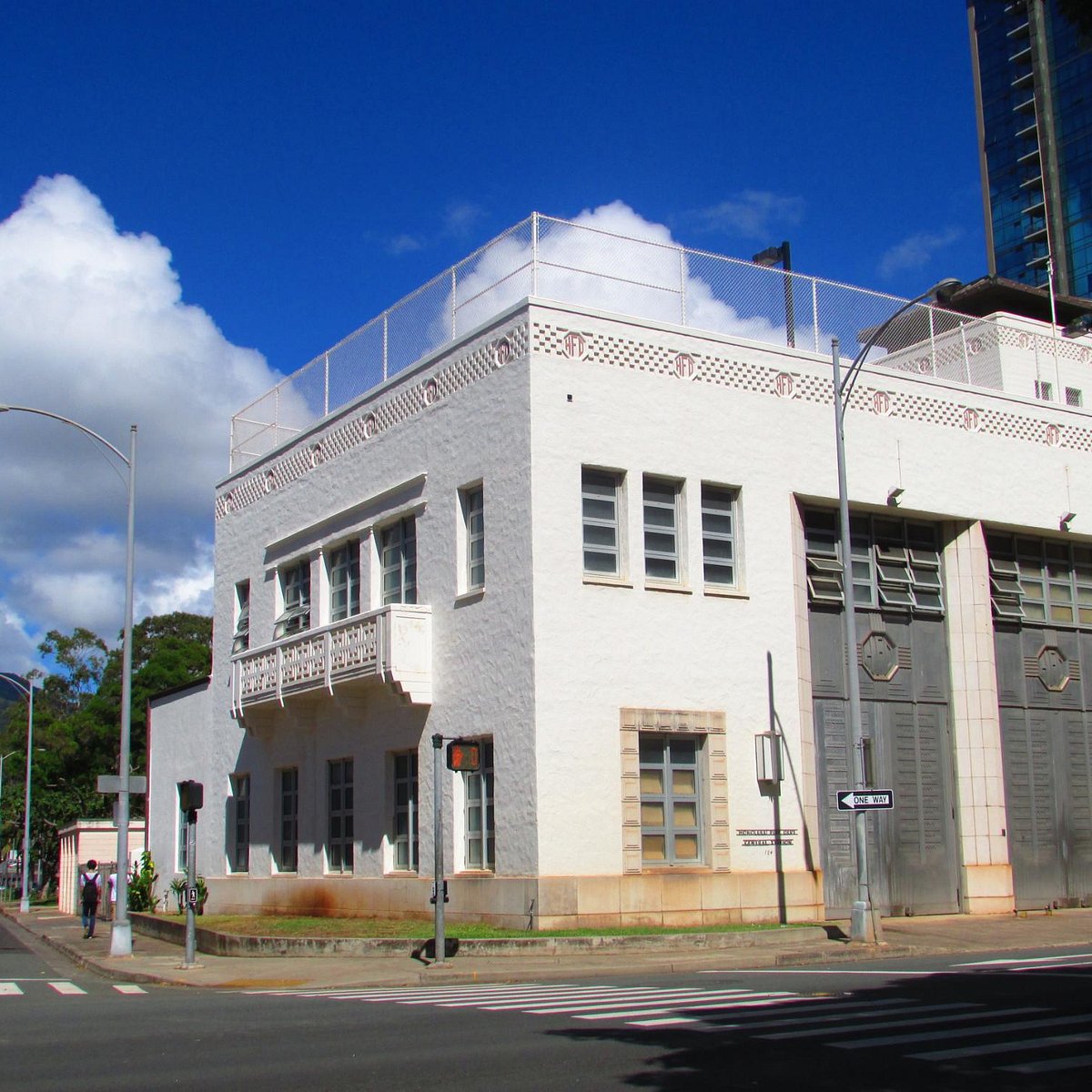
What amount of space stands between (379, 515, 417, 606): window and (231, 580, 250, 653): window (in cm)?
658

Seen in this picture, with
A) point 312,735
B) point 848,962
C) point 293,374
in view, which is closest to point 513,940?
point 848,962

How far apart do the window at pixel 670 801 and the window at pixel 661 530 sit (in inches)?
114

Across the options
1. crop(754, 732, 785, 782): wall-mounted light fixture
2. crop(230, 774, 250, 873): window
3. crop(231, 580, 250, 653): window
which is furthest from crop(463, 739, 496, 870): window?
crop(231, 580, 250, 653): window

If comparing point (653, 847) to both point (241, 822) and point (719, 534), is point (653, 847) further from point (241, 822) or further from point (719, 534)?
point (241, 822)

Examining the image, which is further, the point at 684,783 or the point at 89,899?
the point at 89,899

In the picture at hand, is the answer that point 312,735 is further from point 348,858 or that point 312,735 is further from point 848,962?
point 848,962

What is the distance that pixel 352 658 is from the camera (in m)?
24.9

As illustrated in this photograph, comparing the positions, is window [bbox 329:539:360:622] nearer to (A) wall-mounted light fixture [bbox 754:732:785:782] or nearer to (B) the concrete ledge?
(B) the concrete ledge

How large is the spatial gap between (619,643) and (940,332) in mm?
12466

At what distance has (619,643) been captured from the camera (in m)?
22.2

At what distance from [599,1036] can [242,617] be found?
22.9 metres

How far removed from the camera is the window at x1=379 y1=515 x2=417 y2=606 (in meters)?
25.5

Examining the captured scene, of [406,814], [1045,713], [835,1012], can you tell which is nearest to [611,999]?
[835,1012]

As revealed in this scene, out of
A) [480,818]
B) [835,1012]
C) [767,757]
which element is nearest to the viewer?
[835,1012]
